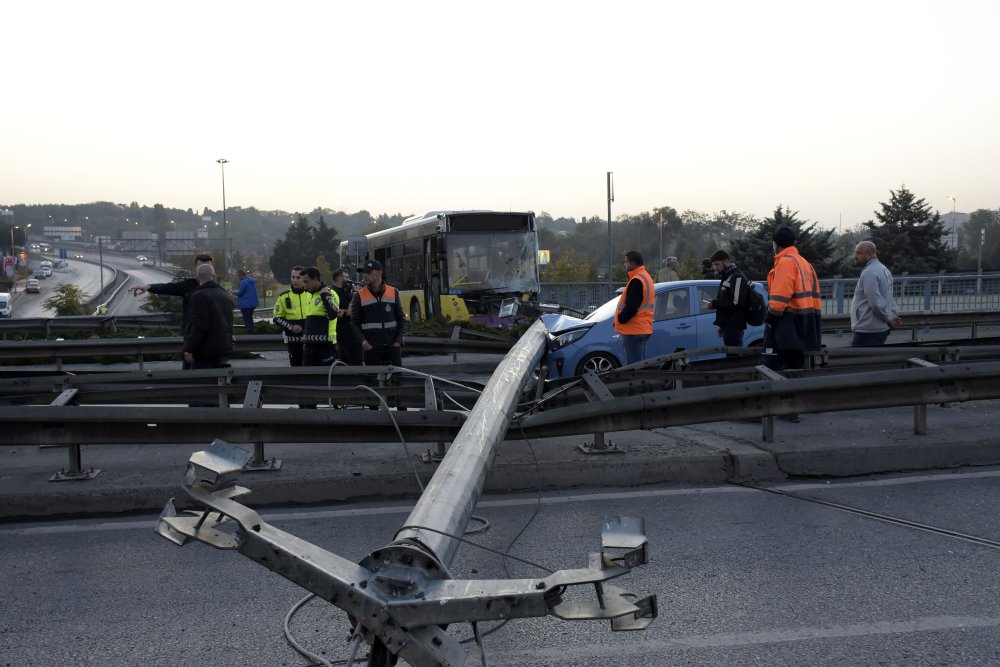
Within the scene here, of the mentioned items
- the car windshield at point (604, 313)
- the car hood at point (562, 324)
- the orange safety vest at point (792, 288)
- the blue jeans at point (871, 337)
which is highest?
the orange safety vest at point (792, 288)

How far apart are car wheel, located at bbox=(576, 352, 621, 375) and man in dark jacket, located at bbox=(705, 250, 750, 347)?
5.78ft

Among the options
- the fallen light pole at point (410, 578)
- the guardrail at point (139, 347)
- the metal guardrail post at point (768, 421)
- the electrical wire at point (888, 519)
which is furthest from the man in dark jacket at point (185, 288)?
the fallen light pole at point (410, 578)

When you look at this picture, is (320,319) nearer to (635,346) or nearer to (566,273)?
(635,346)

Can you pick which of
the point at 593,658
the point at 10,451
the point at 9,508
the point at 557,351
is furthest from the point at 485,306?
the point at 593,658

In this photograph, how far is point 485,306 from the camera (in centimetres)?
2234

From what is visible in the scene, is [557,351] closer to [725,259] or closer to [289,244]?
[725,259]

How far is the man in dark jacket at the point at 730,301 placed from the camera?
35.3 feet

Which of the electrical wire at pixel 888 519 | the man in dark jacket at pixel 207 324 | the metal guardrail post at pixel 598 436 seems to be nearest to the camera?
the electrical wire at pixel 888 519

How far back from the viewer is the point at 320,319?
11.2 metres

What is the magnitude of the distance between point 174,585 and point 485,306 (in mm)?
17561

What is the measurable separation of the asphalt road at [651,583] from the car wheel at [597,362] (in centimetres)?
588

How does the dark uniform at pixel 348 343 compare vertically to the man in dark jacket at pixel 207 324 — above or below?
below

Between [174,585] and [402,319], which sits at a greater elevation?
[402,319]

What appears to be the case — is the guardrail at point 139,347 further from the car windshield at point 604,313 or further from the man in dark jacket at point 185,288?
the man in dark jacket at point 185,288
